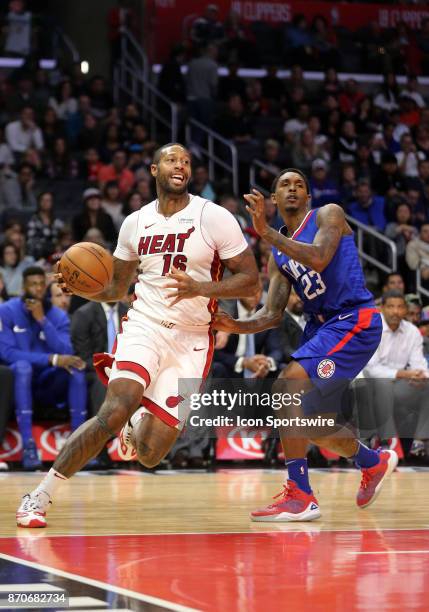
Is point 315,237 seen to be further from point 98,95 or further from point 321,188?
point 98,95

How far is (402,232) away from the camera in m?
16.3

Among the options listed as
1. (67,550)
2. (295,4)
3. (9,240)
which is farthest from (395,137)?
(67,550)

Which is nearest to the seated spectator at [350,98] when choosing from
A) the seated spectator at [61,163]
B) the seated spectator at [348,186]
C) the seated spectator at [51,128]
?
the seated spectator at [348,186]

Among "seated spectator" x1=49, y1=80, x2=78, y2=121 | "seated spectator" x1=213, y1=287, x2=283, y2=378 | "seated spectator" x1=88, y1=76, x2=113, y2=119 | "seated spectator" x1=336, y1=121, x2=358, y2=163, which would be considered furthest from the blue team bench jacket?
"seated spectator" x1=336, y1=121, x2=358, y2=163

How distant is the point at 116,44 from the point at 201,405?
42.7ft

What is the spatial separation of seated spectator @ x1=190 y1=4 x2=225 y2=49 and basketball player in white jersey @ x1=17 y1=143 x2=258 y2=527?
1328cm

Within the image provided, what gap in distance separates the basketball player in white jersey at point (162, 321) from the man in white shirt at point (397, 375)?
4.60 m

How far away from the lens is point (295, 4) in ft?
72.8

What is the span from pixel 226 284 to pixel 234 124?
39.8 feet

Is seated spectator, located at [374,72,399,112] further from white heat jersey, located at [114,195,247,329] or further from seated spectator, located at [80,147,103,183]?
white heat jersey, located at [114,195,247,329]

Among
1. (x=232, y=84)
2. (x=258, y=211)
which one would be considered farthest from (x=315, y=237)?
(x=232, y=84)

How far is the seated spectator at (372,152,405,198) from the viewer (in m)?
17.9

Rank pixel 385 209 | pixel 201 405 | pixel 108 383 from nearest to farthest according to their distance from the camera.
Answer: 1. pixel 108 383
2. pixel 201 405
3. pixel 385 209

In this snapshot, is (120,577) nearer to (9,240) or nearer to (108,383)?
(108,383)
